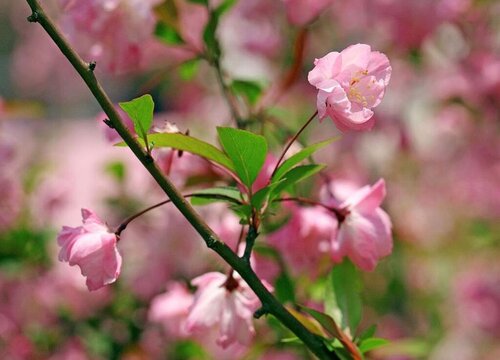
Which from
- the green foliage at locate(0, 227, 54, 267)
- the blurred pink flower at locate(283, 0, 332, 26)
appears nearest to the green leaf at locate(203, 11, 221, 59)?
the blurred pink flower at locate(283, 0, 332, 26)

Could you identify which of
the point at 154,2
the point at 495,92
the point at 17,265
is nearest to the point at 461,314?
the point at 495,92

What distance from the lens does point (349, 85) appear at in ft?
2.48

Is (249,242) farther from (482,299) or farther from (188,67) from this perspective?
(482,299)

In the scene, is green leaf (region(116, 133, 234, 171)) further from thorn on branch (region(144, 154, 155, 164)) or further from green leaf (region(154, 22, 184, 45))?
green leaf (region(154, 22, 184, 45))

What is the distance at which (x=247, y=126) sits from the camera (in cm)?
→ 116

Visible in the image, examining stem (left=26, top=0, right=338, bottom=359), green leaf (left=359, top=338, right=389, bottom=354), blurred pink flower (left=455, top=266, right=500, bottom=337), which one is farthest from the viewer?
blurred pink flower (left=455, top=266, right=500, bottom=337)

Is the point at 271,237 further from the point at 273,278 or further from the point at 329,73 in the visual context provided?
the point at 329,73

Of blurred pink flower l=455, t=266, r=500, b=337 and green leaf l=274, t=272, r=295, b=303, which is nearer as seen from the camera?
green leaf l=274, t=272, r=295, b=303

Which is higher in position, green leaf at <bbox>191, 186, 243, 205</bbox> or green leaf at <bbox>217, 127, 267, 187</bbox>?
green leaf at <bbox>217, 127, 267, 187</bbox>

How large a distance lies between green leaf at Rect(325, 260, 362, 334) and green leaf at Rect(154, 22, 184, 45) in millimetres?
387

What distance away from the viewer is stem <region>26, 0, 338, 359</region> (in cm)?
73

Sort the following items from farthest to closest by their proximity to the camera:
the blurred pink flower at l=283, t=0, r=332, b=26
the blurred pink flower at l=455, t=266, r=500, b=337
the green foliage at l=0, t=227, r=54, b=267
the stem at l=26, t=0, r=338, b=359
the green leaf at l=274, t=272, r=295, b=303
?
the blurred pink flower at l=455, t=266, r=500, b=337, the green foliage at l=0, t=227, r=54, b=267, the blurred pink flower at l=283, t=0, r=332, b=26, the green leaf at l=274, t=272, r=295, b=303, the stem at l=26, t=0, r=338, b=359

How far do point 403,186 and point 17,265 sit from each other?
1365 millimetres

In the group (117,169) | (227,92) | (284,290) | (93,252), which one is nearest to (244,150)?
(93,252)
